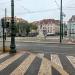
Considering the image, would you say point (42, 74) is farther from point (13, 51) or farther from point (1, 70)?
point (13, 51)

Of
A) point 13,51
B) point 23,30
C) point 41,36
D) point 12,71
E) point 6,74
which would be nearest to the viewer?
point 6,74

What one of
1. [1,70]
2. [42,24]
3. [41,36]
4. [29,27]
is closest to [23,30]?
[29,27]

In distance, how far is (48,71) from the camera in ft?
45.2

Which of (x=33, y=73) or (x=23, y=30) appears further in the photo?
(x=23, y=30)

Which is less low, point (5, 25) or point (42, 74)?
point (5, 25)

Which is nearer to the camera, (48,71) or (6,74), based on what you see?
(6,74)

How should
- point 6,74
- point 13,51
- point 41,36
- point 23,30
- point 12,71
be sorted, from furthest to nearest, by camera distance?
point 23,30
point 41,36
point 13,51
point 12,71
point 6,74

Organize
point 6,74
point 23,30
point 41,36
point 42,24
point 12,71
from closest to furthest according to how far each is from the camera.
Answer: point 6,74 < point 12,71 < point 41,36 < point 23,30 < point 42,24

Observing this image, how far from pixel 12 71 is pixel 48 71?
4.94ft

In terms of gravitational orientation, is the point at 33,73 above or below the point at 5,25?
below

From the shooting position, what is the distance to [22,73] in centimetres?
1314

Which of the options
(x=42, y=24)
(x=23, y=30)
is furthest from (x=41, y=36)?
(x=42, y=24)

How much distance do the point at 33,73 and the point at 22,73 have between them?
44 centimetres

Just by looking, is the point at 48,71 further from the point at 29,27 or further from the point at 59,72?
the point at 29,27
